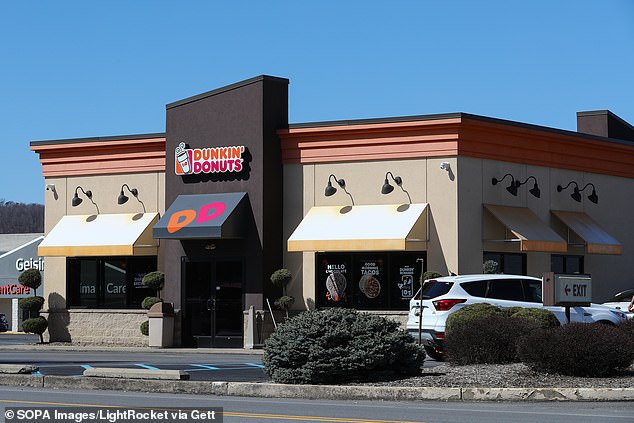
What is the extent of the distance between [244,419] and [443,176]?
18692 mm

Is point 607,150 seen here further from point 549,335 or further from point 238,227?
point 549,335

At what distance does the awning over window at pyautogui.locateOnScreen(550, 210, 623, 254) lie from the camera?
3428cm

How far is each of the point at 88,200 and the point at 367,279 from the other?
1033 cm

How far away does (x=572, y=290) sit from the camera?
2000 centimetres

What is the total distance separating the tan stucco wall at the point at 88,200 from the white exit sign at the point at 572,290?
60.4 ft

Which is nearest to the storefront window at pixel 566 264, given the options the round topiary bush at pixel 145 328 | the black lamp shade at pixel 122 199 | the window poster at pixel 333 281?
the window poster at pixel 333 281

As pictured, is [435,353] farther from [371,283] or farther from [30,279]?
[30,279]

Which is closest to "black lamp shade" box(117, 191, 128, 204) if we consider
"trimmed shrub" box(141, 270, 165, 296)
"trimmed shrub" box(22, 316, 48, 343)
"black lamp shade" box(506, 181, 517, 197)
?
"trimmed shrub" box(141, 270, 165, 296)

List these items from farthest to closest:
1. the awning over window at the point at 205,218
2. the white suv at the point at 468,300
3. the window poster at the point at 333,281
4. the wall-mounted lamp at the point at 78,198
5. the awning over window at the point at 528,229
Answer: the wall-mounted lamp at the point at 78,198 → the awning over window at the point at 205,218 → the window poster at the point at 333,281 → the awning over window at the point at 528,229 → the white suv at the point at 468,300

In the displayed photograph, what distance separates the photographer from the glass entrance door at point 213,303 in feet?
111

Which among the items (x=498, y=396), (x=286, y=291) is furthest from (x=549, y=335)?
(x=286, y=291)

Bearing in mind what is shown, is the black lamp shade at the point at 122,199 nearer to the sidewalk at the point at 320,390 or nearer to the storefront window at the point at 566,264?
the storefront window at the point at 566,264

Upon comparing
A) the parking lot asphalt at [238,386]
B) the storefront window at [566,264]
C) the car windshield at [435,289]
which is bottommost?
the parking lot asphalt at [238,386]

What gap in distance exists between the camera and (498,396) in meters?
16.4
